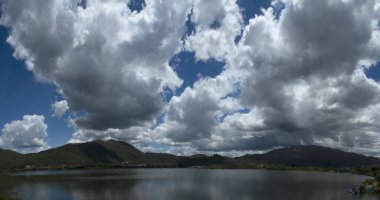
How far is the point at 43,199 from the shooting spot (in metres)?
128

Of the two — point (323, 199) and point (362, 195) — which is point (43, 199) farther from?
point (362, 195)

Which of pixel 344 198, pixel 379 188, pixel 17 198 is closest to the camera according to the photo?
pixel 17 198

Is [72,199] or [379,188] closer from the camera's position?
[72,199]

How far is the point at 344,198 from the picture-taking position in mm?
139625

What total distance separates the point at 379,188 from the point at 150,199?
343 feet

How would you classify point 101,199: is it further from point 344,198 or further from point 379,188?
point 379,188

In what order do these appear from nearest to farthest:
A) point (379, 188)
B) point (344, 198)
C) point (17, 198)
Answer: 1. point (17, 198)
2. point (344, 198)
3. point (379, 188)

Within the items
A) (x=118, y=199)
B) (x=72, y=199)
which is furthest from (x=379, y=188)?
(x=72, y=199)

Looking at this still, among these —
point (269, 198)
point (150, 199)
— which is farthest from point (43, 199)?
point (269, 198)

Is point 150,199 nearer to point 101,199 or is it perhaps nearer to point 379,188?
point 101,199

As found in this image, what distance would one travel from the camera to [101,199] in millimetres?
127000

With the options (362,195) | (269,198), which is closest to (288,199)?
(269,198)

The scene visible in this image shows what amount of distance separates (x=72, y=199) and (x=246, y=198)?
61.1 m

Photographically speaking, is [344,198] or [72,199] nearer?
[72,199]
